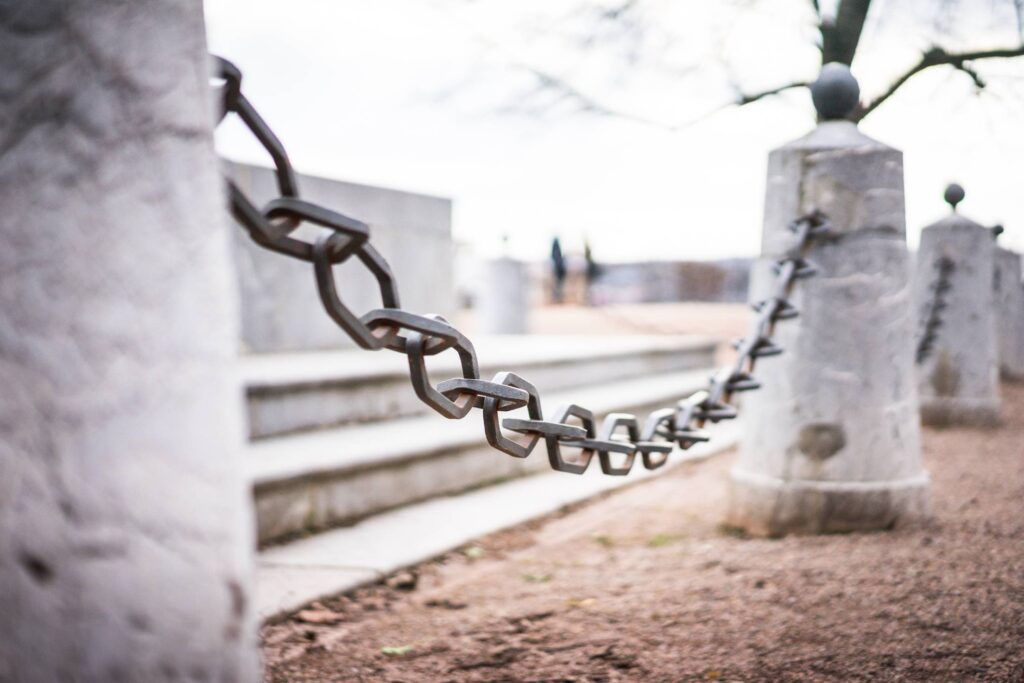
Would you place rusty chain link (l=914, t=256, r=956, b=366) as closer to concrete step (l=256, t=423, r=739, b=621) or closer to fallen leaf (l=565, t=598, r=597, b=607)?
concrete step (l=256, t=423, r=739, b=621)

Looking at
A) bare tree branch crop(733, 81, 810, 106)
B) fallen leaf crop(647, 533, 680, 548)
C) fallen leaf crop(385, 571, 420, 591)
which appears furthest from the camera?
bare tree branch crop(733, 81, 810, 106)

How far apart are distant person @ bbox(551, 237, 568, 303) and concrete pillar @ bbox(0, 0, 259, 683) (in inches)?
760

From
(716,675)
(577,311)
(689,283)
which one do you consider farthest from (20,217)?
(689,283)

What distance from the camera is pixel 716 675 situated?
1.77 meters

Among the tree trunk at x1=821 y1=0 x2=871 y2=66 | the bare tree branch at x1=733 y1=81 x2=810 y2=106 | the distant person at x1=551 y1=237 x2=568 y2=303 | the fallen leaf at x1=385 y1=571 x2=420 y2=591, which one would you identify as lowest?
the fallen leaf at x1=385 y1=571 x2=420 y2=591

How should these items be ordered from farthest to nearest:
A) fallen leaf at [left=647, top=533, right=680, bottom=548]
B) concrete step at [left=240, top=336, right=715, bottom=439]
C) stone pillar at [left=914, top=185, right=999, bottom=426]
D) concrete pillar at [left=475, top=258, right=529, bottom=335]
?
concrete pillar at [left=475, top=258, right=529, bottom=335] < stone pillar at [left=914, top=185, right=999, bottom=426] < concrete step at [left=240, top=336, right=715, bottom=439] < fallen leaf at [left=647, top=533, right=680, bottom=548]

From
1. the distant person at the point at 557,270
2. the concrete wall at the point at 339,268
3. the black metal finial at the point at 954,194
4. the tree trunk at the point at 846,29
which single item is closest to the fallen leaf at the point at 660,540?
the concrete wall at the point at 339,268

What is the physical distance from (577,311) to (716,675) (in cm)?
1650

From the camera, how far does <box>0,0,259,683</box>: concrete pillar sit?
63 centimetres

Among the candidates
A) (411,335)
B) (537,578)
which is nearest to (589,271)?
(537,578)

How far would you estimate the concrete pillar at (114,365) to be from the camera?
2.05 feet

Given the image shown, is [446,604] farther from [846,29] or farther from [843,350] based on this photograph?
[846,29]

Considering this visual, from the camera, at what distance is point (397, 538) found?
3.15 meters

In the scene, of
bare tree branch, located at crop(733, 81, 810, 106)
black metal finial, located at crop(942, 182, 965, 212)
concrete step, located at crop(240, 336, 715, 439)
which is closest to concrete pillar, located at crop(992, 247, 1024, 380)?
bare tree branch, located at crop(733, 81, 810, 106)
